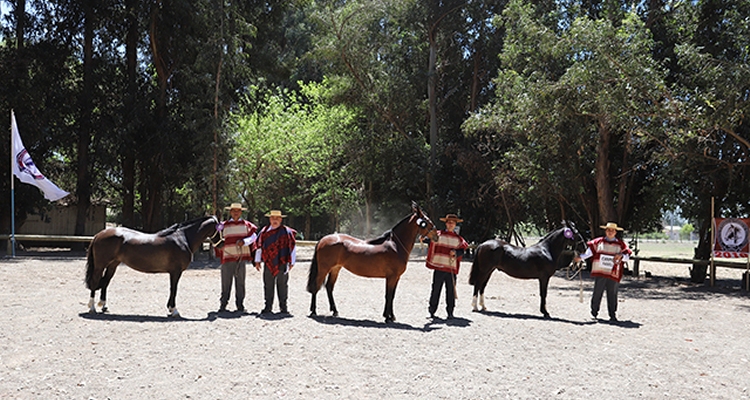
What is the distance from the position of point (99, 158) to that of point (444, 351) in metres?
23.2

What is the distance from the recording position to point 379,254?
10.4 metres

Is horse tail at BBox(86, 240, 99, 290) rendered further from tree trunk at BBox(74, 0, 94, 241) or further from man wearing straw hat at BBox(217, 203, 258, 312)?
tree trunk at BBox(74, 0, 94, 241)

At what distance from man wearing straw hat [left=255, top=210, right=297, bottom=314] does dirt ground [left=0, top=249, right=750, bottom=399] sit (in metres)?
0.46

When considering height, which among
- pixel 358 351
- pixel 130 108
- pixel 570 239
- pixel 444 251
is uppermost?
pixel 130 108

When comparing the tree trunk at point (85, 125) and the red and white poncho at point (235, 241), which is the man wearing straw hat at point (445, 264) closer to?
the red and white poncho at point (235, 241)

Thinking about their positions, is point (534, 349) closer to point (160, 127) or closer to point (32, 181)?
point (32, 181)

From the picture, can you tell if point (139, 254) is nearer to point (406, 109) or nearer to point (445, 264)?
point (445, 264)

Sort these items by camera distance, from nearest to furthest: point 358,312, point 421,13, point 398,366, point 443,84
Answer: point 398,366 → point 358,312 → point 421,13 → point 443,84

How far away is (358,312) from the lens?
11.6 metres

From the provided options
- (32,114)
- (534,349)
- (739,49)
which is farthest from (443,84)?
(534,349)

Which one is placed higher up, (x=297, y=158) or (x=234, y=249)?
(x=297, y=158)

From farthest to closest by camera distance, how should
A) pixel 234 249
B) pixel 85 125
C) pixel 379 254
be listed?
pixel 85 125, pixel 234 249, pixel 379 254

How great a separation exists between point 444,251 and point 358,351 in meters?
3.47

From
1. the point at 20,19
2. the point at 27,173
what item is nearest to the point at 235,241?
the point at 27,173
